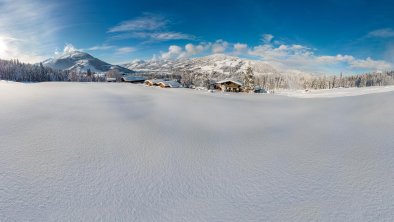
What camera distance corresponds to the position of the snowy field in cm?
269

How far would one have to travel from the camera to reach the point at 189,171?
3.69 m

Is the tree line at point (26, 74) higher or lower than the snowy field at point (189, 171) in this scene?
higher

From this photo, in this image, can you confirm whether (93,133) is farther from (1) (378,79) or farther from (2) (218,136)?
(1) (378,79)

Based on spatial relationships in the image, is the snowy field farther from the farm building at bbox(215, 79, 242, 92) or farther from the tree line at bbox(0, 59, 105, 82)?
the tree line at bbox(0, 59, 105, 82)

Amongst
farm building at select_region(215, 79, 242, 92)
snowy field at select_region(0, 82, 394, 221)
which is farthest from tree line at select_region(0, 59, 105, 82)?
snowy field at select_region(0, 82, 394, 221)

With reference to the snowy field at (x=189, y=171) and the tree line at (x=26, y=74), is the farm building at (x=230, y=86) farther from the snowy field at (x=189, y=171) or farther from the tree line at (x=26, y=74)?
the tree line at (x=26, y=74)

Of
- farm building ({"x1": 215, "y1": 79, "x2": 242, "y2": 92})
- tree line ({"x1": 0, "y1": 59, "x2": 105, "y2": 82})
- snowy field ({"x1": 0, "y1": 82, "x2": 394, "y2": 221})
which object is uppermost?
tree line ({"x1": 0, "y1": 59, "x2": 105, "y2": 82})

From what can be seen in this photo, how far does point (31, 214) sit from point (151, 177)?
1.56 metres

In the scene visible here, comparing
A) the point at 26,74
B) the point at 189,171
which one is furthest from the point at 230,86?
the point at 26,74

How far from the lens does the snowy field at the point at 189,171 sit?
2686 mm

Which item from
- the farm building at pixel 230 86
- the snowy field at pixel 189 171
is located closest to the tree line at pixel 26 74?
the farm building at pixel 230 86

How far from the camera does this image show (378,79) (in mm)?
139125

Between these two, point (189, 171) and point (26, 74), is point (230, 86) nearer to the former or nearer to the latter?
point (189, 171)

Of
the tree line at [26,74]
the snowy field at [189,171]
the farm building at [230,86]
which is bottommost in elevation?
the snowy field at [189,171]
